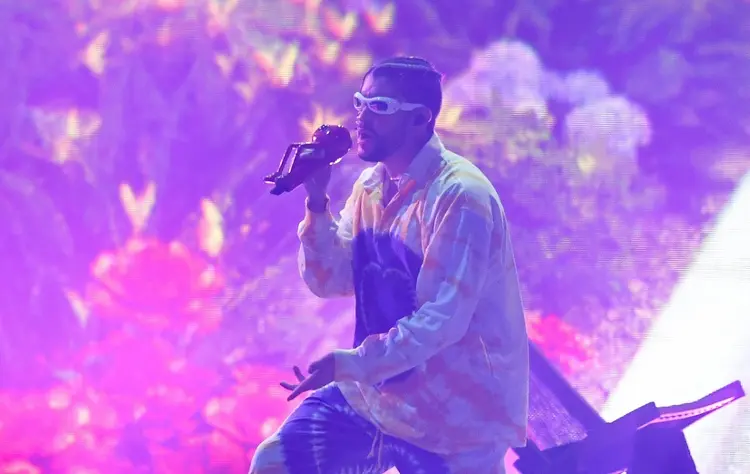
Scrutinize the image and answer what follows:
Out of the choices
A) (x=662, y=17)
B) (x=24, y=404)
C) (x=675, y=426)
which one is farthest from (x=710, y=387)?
(x=24, y=404)

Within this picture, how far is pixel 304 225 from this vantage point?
1993 mm

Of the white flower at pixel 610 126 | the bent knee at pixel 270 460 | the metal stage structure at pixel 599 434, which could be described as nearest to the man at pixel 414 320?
the bent knee at pixel 270 460

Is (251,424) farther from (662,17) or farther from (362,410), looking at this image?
(662,17)

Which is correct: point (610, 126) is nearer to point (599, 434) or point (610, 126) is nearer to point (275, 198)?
point (599, 434)

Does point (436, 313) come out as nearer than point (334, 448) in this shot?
Yes

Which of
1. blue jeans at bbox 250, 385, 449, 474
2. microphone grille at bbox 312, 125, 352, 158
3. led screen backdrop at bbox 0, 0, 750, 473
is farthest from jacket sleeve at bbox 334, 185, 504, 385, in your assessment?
led screen backdrop at bbox 0, 0, 750, 473

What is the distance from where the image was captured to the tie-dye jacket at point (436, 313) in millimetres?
1720

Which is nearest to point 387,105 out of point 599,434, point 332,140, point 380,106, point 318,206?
point 380,106

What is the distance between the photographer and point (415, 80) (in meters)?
1.94

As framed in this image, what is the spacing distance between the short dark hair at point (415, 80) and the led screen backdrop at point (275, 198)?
551mm

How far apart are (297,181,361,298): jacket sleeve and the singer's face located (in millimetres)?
115

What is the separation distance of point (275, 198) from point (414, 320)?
1017 mm

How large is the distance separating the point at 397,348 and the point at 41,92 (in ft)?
5.34

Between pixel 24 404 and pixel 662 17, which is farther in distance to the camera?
pixel 24 404
